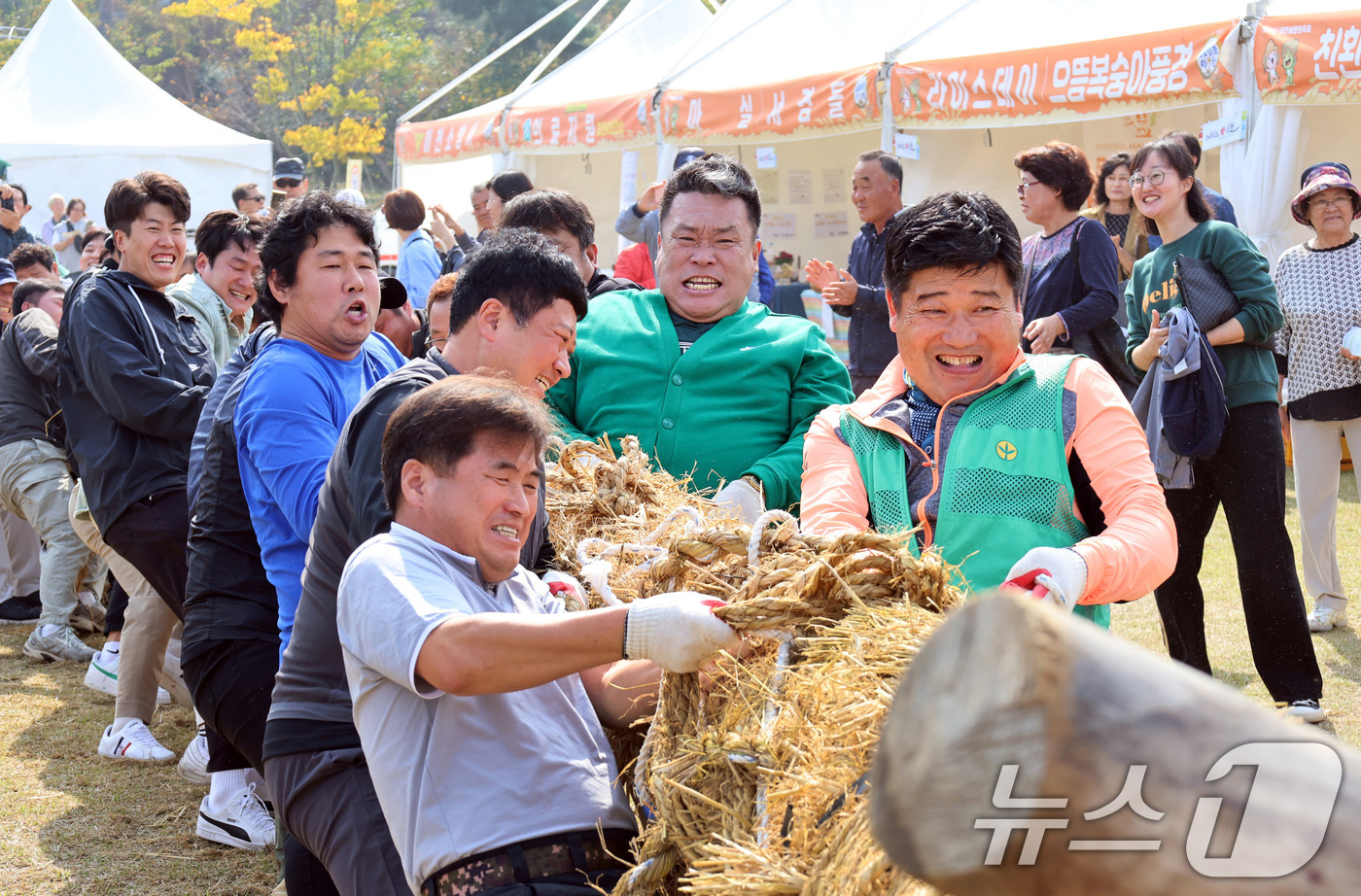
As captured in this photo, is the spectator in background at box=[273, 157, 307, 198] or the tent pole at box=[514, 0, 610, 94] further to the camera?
the tent pole at box=[514, 0, 610, 94]

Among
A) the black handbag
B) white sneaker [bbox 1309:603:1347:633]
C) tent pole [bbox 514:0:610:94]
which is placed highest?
tent pole [bbox 514:0:610:94]

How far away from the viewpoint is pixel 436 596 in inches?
66.0

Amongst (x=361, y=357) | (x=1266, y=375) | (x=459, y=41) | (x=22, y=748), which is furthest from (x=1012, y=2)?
(x=459, y=41)

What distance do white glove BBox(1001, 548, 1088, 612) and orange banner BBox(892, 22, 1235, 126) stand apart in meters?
6.99

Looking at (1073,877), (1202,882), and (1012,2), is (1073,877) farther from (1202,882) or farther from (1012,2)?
(1012,2)

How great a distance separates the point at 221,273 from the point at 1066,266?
3597 millimetres

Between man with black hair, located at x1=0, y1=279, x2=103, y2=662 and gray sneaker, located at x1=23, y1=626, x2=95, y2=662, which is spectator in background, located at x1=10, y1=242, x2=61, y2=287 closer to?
man with black hair, located at x1=0, y1=279, x2=103, y2=662

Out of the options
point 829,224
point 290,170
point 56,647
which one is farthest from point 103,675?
point 829,224

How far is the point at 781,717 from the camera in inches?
58.1

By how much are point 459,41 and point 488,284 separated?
44.1 meters

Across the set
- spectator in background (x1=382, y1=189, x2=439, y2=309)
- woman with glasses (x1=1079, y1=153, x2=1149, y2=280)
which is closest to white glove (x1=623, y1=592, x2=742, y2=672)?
spectator in background (x1=382, y1=189, x2=439, y2=309)

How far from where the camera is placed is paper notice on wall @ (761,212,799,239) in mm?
13398

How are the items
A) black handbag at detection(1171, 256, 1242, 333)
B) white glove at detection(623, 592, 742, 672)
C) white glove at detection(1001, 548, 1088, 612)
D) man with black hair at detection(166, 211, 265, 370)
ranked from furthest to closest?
man with black hair at detection(166, 211, 265, 370)
black handbag at detection(1171, 256, 1242, 333)
white glove at detection(1001, 548, 1088, 612)
white glove at detection(623, 592, 742, 672)

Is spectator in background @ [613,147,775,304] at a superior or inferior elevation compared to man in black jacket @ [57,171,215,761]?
superior
